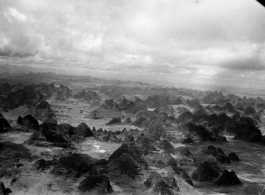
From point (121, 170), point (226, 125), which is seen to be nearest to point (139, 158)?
point (121, 170)

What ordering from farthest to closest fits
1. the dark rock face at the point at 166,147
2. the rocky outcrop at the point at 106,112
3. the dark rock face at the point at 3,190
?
the rocky outcrop at the point at 106,112, the dark rock face at the point at 166,147, the dark rock face at the point at 3,190

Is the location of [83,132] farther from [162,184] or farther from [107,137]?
[162,184]

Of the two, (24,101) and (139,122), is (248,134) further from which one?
(24,101)

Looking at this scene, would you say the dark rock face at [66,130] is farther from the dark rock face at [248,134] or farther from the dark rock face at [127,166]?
the dark rock face at [248,134]

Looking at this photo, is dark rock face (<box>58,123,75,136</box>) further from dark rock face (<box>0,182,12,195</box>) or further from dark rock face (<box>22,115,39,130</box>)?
dark rock face (<box>0,182,12,195</box>)

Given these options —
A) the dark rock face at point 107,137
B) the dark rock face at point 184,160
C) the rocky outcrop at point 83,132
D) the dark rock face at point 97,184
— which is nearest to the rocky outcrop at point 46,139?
the rocky outcrop at point 83,132

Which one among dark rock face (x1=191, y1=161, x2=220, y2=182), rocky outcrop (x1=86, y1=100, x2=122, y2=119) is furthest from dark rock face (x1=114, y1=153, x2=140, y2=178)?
rocky outcrop (x1=86, y1=100, x2=122, y2=119)

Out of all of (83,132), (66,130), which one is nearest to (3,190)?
(66,130)
